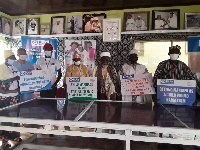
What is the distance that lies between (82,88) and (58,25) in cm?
293

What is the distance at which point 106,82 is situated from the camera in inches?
105

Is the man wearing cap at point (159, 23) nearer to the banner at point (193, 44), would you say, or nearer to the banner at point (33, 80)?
the banner at point (193, 44)

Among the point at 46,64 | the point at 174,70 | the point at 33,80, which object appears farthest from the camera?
the point at 46,64

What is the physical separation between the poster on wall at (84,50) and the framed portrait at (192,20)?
2.15 m

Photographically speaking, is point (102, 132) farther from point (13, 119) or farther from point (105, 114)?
point (13, 119)

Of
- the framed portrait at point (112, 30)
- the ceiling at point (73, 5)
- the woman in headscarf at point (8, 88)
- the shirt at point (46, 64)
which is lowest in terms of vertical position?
the woman in headscarf at point (8, 88)

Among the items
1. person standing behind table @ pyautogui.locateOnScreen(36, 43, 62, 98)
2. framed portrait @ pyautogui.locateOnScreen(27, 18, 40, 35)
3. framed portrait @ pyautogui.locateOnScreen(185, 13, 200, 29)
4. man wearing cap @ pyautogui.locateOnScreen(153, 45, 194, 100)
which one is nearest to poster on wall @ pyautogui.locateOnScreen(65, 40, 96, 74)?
person standing behind table @ pyautogui.locateOnScreen(36, 43, 62, 98)

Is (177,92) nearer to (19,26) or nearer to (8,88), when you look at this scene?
(8,88)

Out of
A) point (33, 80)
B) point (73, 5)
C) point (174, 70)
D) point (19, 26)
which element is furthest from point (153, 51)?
point (19, 26)

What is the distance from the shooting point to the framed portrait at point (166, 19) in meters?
3.87

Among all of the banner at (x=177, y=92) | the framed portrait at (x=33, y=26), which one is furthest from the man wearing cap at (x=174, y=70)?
the framed portrait at (x=33, y=26)

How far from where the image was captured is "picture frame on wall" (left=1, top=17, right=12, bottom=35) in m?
4.37

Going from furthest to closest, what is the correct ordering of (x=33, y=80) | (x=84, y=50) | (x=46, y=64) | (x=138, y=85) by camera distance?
(x=84, y=50), (x=46, y=64), (x=33, y=80), (x=138, y=85)

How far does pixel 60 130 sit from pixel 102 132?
0.33 meters
